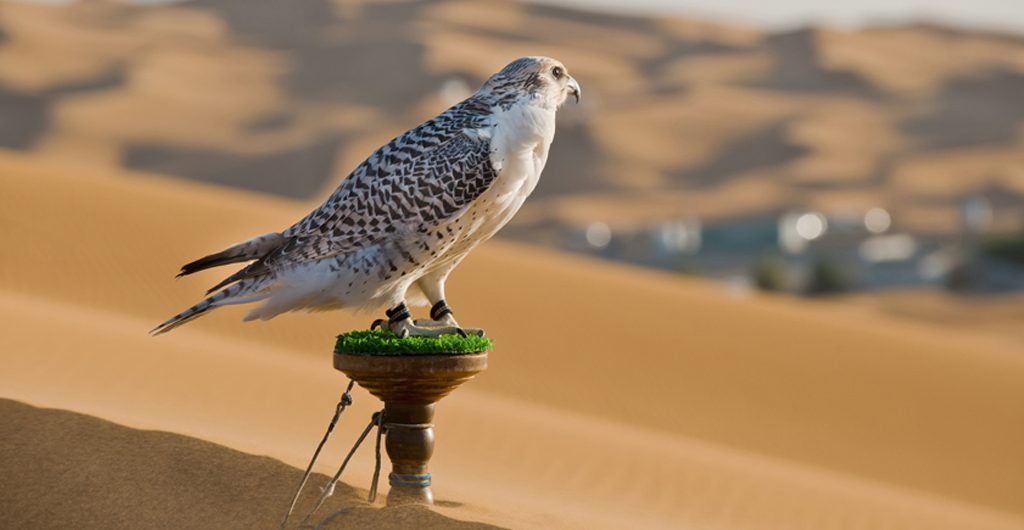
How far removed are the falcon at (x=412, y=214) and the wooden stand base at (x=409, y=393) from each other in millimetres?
233

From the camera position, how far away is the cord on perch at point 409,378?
5.47 metres

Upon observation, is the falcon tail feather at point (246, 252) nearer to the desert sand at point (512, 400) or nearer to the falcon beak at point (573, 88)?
the desert sand at point (512, 400)

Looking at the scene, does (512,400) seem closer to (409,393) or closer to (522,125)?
(409,393)

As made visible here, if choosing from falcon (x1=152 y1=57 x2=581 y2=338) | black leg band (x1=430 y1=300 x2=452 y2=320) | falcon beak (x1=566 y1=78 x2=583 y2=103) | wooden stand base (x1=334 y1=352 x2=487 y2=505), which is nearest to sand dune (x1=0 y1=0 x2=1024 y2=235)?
falcon beak (x1=566 y1=78 x2=583 y2=103)

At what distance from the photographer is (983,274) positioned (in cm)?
3162

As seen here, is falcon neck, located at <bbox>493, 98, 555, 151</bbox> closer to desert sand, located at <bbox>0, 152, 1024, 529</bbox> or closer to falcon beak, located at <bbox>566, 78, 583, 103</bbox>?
falcon beak, located at <bbox>566, 78, 583, 103</bbox>

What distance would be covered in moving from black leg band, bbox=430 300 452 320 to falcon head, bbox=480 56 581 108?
0.95 metres

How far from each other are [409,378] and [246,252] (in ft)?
3.07

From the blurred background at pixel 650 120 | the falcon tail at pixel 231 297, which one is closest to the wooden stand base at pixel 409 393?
the falcon tail at pixel 231 297

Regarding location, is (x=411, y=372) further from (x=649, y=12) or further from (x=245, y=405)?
(x=649, y=12)

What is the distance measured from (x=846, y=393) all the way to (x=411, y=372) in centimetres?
967

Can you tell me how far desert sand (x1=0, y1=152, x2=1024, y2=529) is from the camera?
244 inches

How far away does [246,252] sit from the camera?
581 cm

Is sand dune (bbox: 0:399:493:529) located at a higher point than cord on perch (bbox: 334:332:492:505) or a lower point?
lower
